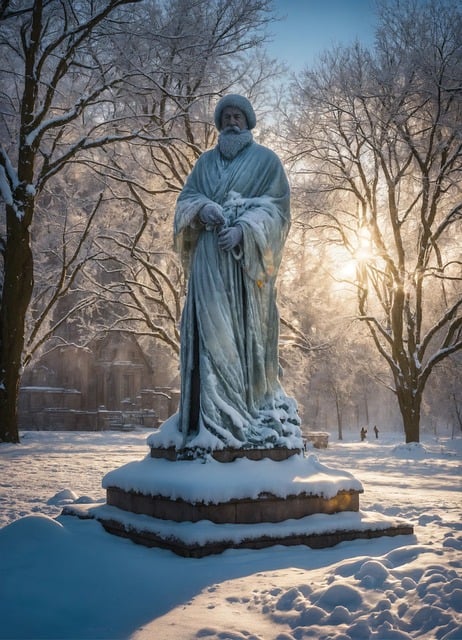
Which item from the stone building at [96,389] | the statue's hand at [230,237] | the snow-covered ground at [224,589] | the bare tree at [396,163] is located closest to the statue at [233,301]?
the statue's hand at [230,237]

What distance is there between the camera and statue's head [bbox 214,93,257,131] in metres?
6.07

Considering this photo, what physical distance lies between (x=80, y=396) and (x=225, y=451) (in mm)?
35203

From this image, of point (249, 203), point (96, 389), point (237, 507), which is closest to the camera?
point (237, 507)

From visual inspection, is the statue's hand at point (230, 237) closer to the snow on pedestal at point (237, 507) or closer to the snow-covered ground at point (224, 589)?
the snow on pedestal at point (237, 507)

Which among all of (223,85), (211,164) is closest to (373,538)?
(211,164)

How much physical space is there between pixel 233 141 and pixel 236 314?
1.69 metres

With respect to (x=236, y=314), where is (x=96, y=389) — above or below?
above

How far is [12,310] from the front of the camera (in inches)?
564

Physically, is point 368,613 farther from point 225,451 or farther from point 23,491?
point 23,491

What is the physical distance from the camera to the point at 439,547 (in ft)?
14.8

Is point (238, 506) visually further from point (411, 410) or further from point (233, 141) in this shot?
point (411, 410)

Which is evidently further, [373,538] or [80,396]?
[80,396]

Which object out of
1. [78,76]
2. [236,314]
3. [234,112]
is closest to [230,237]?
[236,314]

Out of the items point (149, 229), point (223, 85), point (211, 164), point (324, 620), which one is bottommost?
point (324, 620)
